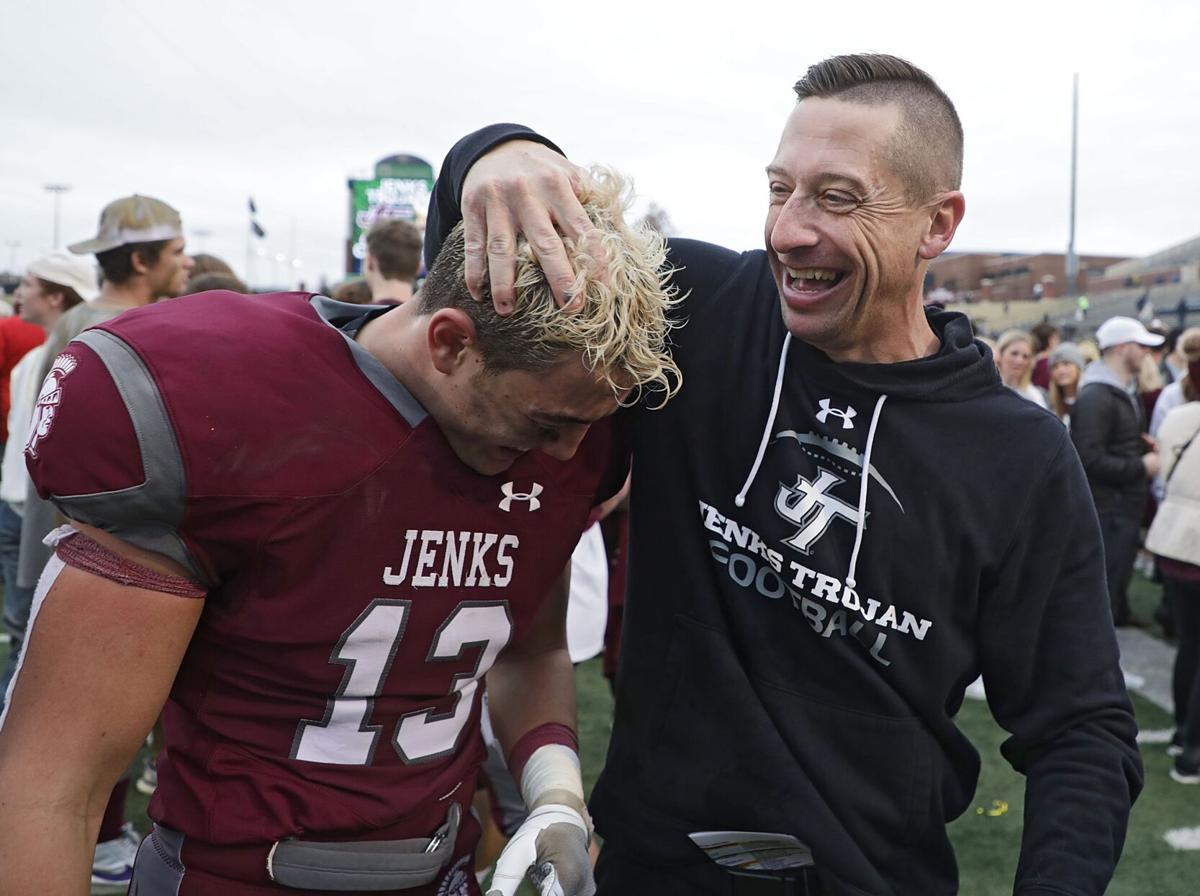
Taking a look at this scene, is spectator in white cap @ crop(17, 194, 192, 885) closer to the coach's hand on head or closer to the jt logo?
the coach's hand on head

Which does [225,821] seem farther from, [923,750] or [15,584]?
[15,584]

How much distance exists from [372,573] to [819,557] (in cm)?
64

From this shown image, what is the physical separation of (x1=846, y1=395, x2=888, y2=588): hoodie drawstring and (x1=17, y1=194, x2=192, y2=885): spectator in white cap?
272cm

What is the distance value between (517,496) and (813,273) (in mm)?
564

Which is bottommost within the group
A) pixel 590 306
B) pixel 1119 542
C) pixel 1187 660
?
pixel 1187 660

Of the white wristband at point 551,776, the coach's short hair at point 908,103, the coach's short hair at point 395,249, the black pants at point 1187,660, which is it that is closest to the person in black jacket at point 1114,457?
the black pants at point 1187,660

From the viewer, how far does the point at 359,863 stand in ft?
4.73

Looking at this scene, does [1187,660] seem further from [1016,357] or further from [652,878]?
[652,878]

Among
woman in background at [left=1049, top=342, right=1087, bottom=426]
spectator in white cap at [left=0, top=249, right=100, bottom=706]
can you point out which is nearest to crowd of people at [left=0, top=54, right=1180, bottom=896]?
spectator in white cap at [left=0, top=249, right=100, bottom=706]

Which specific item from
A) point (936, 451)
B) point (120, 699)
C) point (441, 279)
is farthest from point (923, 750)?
point (120, 699)

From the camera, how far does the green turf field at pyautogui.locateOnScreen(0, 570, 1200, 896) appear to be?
3.65 m

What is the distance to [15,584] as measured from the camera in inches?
151

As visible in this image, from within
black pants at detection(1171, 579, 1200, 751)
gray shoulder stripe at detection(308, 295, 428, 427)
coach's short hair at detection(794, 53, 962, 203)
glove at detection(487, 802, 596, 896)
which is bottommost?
black pants at detection(1171, 579, 1200, 751)

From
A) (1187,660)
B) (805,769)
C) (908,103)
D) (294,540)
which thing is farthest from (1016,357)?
(294,540)
